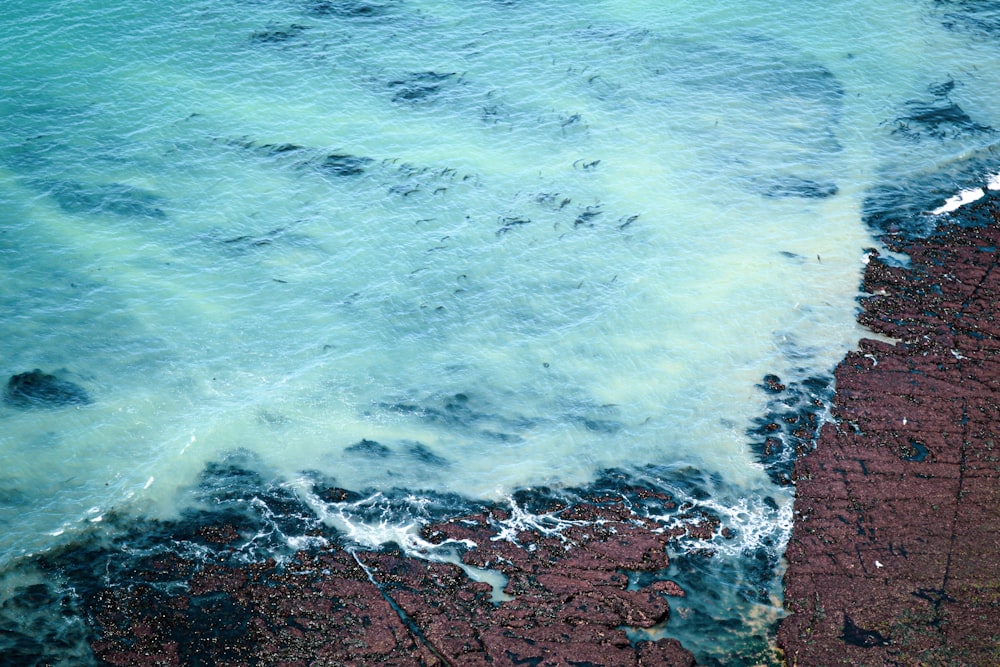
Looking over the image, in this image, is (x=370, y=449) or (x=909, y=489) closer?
(x=909, y=489)

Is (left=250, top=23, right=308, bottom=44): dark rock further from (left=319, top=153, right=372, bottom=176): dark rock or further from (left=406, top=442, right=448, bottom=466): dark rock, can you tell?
(left=406, top=442, right=448, bottom=466): dark rock

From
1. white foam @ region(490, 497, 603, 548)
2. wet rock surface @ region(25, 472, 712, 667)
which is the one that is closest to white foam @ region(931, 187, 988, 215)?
wet rock surface @ region(25, 472, 712, 667)

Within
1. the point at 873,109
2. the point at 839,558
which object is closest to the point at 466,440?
the point at 839,558

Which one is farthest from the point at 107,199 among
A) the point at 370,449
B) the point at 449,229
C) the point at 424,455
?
the point at 424,455

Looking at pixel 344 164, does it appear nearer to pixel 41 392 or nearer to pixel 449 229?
pixel 449 229

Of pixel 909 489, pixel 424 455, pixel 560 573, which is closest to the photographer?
pixel 560 573

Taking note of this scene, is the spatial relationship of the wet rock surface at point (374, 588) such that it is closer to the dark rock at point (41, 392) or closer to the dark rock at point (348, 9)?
the dark rock at point (41, 392)

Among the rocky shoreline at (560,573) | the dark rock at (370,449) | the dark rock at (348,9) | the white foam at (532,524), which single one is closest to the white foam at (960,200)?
the rocky shoreline at (560,573)
